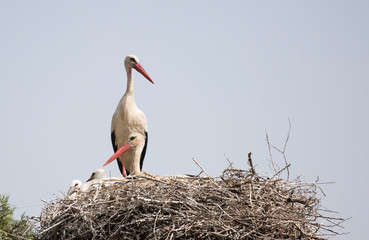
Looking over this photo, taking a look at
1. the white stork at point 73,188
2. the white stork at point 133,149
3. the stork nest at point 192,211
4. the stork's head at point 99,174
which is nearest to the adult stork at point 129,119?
the white stork at point 133,149

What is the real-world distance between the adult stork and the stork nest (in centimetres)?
203

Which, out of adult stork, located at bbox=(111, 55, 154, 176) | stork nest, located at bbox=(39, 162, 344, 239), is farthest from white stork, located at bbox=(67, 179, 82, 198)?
adult stork, located at bbox=(111, 55, 154, 176)

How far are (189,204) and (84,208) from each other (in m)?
0.87

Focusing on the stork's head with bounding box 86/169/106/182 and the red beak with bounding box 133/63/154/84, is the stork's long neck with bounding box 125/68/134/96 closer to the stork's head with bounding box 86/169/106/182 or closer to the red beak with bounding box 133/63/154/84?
the red beak with bounding box 133/63/154/84

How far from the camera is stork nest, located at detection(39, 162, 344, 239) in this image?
4105 mm

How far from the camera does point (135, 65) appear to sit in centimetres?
693

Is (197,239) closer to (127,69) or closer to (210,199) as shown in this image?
(210,199)

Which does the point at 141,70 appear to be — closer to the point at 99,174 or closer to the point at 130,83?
the point at 130,83

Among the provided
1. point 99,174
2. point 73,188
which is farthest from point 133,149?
point 73,188

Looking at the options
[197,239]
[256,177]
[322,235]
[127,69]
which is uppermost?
[127,69]

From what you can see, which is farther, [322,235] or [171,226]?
[322,235]

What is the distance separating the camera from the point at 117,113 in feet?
22.1

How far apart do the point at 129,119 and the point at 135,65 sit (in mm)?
743

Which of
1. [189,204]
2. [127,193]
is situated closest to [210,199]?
[189,204]
